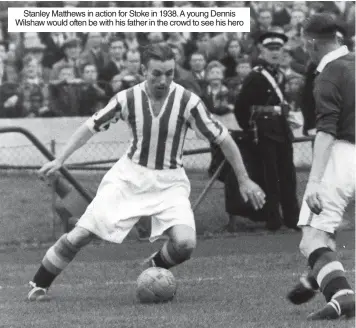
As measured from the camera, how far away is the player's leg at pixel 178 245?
8922 millimetres

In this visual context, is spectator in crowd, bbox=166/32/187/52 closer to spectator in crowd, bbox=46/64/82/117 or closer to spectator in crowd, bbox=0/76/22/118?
spectator in crowd, bbox=46/64/82/117

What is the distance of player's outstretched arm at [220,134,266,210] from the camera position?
27.5 feet

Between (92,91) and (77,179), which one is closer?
(77,179)

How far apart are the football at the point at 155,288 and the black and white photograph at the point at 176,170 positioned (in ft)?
0.04

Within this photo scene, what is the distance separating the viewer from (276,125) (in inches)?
519

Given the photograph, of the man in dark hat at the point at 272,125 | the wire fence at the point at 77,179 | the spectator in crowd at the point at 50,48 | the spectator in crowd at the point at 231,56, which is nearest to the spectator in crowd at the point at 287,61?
the spectator in crowd at the point at 231,56

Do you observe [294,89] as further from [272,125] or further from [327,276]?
[327,276]

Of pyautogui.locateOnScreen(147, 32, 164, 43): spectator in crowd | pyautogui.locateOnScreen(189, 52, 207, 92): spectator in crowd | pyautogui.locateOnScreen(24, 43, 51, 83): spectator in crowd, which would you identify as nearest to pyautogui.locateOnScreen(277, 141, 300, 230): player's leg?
pyautogui.locateOnScreen(189, 52, 207, 92): spectator in crowd

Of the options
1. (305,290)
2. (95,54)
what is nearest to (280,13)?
(95,54)

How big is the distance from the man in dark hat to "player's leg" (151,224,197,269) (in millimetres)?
4241

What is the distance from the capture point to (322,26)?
7.75m

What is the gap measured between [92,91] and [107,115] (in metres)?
6.63

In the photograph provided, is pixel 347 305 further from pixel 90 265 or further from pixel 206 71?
pixel 206 71

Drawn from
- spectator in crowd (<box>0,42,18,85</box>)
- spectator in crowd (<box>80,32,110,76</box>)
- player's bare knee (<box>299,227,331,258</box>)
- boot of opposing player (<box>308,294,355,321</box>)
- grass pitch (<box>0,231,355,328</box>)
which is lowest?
grass pitch (<box>0,231,355,328</box>)
